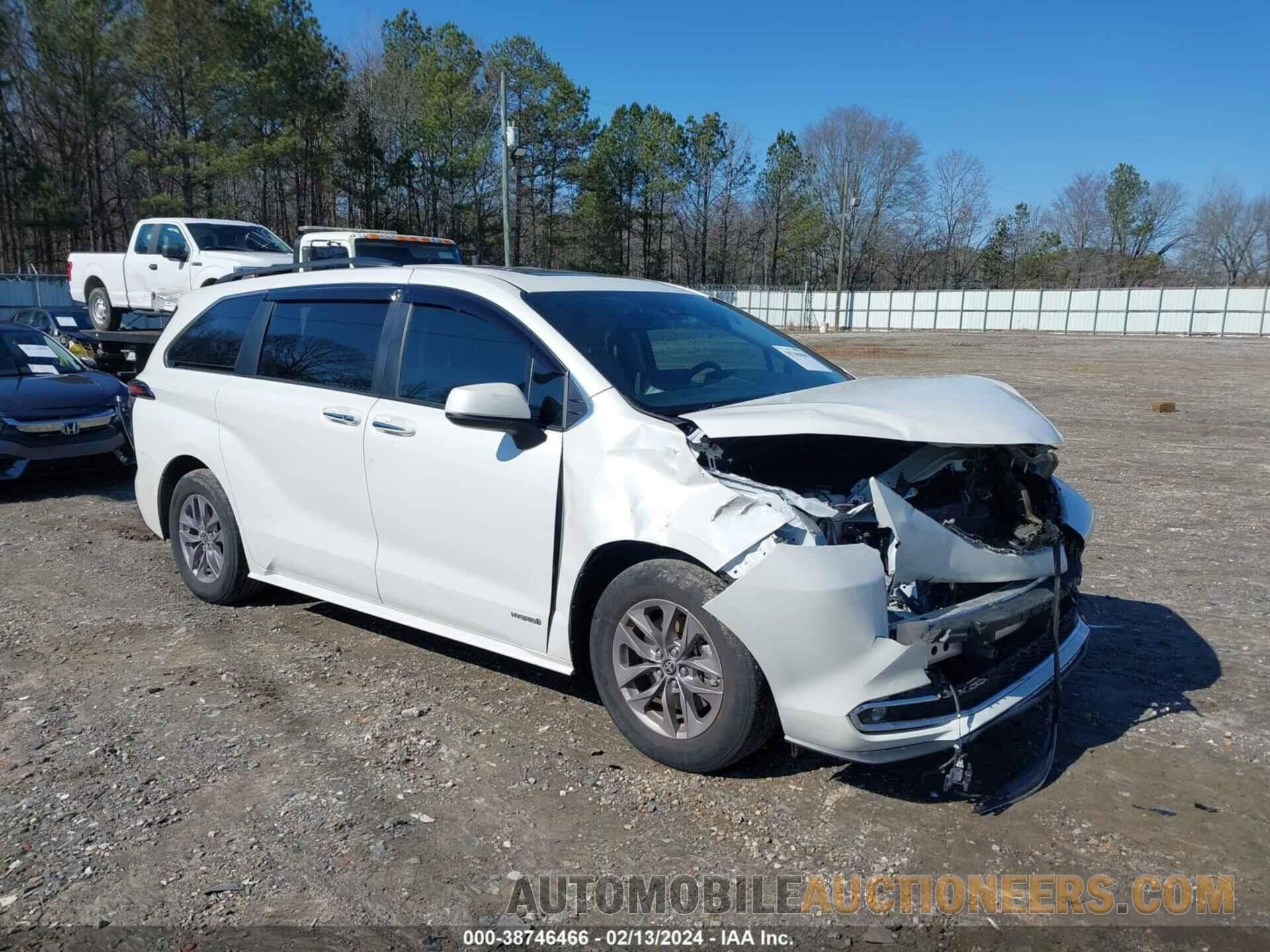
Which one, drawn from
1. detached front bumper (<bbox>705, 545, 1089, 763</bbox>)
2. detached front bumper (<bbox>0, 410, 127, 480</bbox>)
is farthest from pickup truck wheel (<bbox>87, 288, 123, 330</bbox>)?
detached front bumper (<bbox>705, 545, 1089, 763</bbox>)

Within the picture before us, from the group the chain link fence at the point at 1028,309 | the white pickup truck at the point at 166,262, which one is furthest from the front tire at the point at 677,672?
the chain link fence at the point at 1028,309

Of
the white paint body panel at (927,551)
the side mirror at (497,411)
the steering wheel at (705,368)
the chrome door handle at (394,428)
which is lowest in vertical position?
the white paint body panel at (927,551)

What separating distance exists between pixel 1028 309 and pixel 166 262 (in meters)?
53.2

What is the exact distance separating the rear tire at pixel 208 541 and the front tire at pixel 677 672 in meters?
2.71

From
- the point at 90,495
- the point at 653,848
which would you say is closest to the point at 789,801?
the point at 653,848

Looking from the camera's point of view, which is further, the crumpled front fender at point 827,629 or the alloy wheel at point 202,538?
the alloy wheel at point 202,538

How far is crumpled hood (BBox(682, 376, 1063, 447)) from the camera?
3.47 m

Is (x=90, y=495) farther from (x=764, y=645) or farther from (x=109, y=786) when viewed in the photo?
(x=764, y=645)

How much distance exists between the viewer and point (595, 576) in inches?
154

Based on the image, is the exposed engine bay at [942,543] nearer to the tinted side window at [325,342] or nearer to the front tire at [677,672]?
the front tire at [677,672]

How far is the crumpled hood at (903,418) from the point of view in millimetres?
3475

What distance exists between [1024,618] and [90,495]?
8741mm

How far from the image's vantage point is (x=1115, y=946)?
9.20ft

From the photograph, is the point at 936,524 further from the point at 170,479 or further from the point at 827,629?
the point at 170,479
